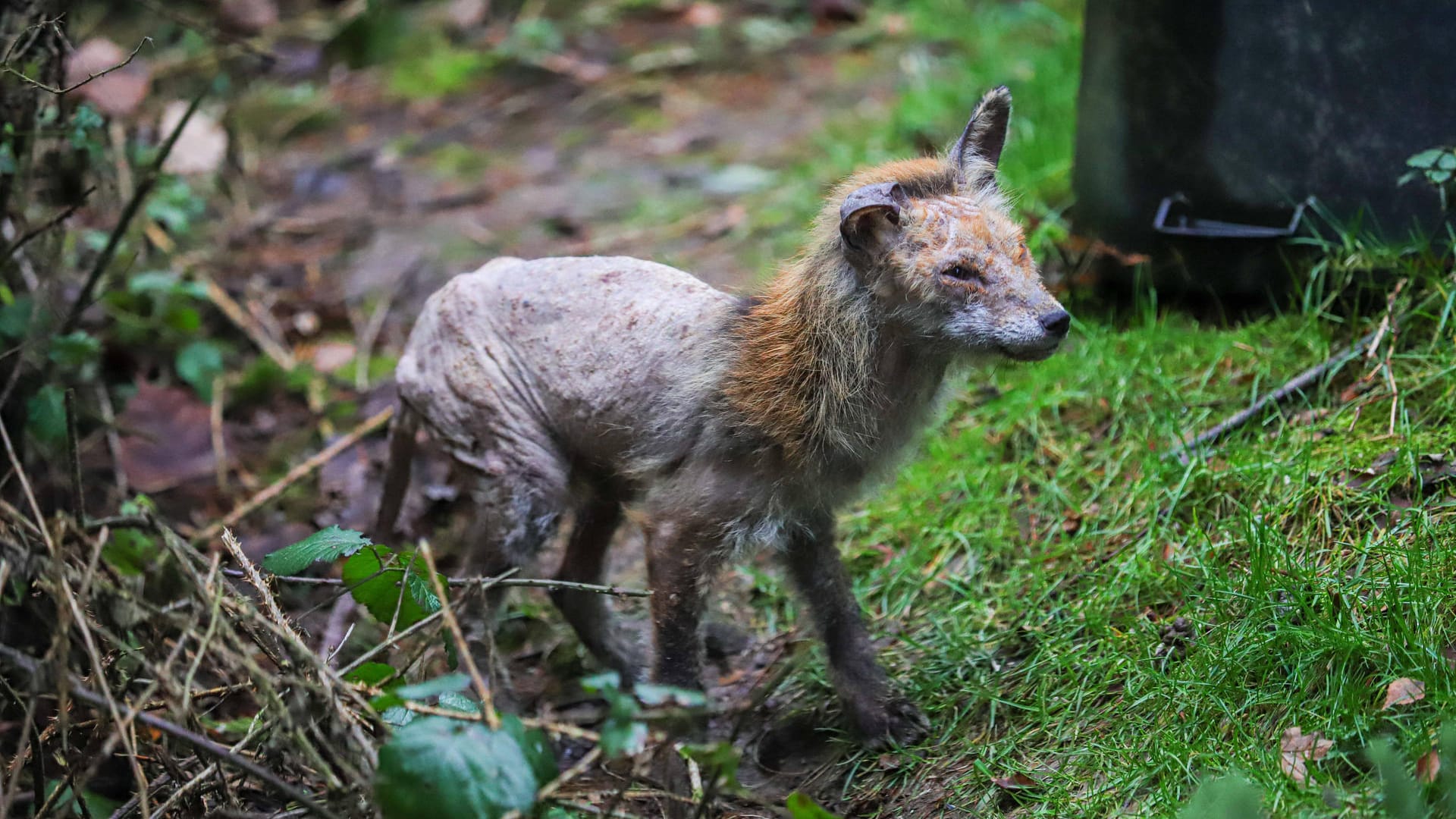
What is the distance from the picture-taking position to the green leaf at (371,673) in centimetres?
287

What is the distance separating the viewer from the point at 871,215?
323 centimetres

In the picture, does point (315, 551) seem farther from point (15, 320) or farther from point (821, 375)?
point (15, 320)

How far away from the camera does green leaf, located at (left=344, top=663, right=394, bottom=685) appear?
2.87 m

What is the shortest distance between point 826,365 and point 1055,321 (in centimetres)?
66

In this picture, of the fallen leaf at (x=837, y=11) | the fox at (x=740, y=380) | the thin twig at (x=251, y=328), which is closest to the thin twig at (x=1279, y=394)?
the fox at (x=740, y=380)

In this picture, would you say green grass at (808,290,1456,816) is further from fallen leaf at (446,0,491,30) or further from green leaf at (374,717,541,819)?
fallen leaf at (446,0,491,30)

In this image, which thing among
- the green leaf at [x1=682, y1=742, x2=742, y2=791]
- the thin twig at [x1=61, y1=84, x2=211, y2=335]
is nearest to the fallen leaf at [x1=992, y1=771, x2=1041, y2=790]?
the green leaf at [x1=682, y1=742, x2=742, y2=791]

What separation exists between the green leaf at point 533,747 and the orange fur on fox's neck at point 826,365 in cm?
127

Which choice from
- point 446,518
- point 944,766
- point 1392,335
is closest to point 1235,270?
point 1392,335

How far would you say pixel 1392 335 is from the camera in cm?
405

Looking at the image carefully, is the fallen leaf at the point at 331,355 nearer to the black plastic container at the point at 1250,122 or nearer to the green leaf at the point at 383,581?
the green leaf at the point at 383,581

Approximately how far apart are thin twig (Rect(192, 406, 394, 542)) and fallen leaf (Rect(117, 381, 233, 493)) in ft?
1.31

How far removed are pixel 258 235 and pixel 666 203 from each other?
2546 millimetres

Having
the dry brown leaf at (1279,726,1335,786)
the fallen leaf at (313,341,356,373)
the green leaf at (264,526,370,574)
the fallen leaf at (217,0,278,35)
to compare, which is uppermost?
the fallen leaf at (217,0,278,35)
